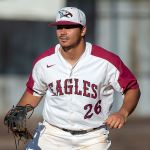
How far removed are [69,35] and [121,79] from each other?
67 centimetres

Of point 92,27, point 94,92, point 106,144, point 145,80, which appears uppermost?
point 94,92

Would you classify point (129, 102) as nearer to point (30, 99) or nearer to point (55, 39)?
point (30, 99)

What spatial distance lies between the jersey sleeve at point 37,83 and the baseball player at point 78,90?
0.04m

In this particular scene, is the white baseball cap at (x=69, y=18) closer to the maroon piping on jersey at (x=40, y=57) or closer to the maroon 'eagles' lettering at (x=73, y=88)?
the maroon piping on jersey at (x=40, y=57)

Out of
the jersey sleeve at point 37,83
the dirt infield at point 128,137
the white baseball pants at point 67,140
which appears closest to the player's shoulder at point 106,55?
the jersey sleeve at point 37,83

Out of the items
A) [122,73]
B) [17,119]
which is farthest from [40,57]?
[122,73]

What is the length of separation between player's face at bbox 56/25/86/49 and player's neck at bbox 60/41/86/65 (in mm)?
59

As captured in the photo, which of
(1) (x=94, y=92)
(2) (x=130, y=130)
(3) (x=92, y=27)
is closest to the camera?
(1) (x=94, y=92)

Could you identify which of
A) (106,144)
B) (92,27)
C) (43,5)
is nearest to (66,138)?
(106,144)

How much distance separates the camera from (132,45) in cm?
2323

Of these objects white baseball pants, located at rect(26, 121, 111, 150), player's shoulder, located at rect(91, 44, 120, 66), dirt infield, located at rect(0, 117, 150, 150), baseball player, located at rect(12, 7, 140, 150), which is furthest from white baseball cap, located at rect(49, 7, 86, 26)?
dirt infield, located at rect(0, 117, 150, 150)

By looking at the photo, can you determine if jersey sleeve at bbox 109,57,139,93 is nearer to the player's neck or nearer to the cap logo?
the player's neck

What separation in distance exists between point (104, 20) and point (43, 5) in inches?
126

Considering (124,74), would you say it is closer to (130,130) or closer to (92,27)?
(130,130)
